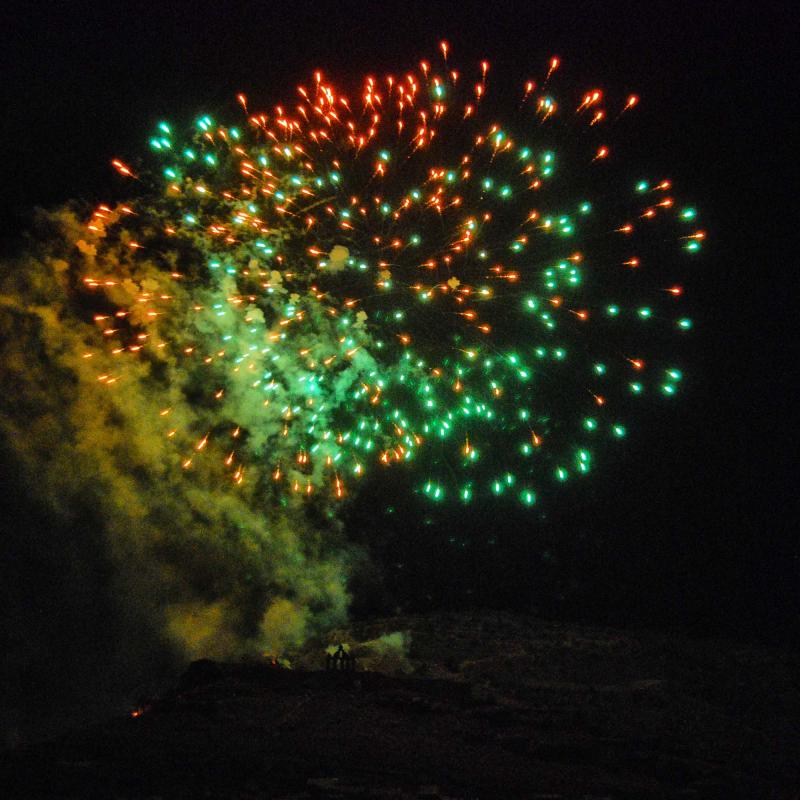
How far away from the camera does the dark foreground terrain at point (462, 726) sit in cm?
559

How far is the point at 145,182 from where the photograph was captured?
1045 centimetres

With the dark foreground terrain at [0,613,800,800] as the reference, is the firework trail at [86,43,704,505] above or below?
above

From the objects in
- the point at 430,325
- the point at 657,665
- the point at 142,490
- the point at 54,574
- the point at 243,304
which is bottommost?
the point at 657,665

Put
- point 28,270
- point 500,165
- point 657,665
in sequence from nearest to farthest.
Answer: point 500,165 → point 657,665 → point 28,270

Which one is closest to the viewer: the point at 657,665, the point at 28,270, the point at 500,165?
the point at 500,165

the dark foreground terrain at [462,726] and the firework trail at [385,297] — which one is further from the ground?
the firework trail at [385,297]

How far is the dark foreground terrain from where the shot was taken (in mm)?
5590

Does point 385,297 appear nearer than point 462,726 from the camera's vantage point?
No

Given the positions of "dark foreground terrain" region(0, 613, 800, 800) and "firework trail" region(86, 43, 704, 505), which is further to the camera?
"firework trail" region(86, 43, 704, 505)

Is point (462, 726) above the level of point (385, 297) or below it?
below

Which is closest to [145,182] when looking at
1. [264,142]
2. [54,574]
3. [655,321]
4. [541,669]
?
[264,142]

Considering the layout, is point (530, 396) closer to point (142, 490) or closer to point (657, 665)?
point (657, 665)

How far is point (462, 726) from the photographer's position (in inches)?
285

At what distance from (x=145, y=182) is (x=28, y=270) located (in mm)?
2409
